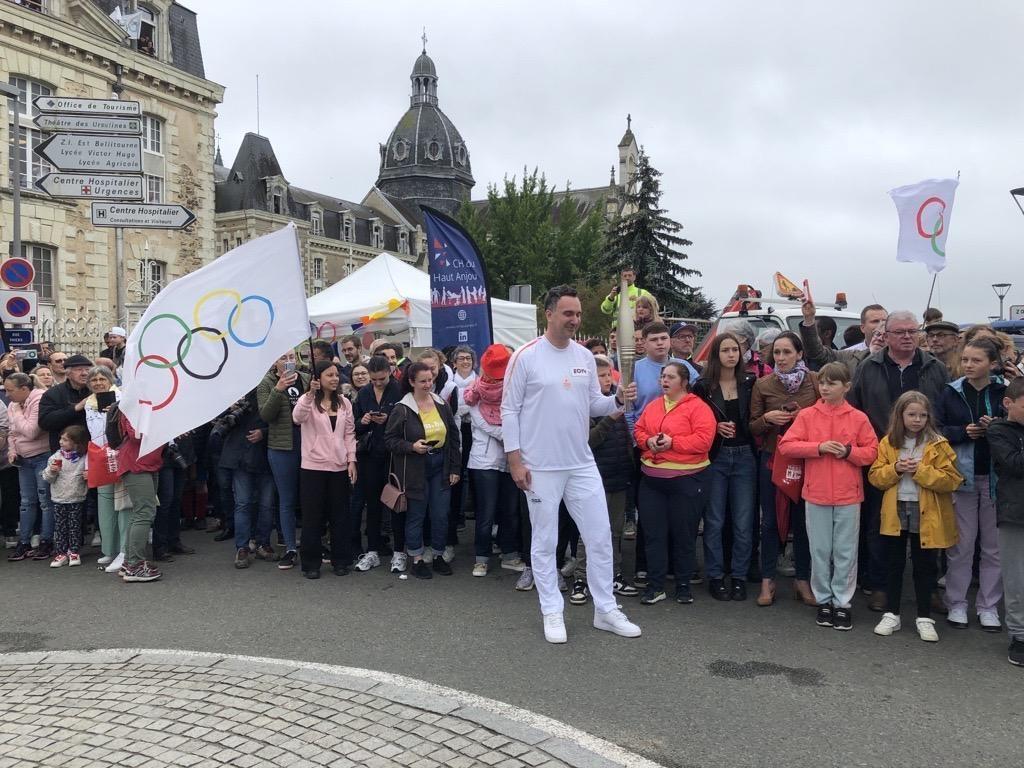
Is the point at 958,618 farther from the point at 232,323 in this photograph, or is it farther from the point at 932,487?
the point at 232,323

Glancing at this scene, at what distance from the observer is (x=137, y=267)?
2783 cm

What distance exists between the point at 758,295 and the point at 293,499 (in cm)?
714

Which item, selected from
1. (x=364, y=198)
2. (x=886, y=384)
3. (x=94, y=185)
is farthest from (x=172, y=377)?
(x=364, y=198)

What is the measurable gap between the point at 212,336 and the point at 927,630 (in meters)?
5.42

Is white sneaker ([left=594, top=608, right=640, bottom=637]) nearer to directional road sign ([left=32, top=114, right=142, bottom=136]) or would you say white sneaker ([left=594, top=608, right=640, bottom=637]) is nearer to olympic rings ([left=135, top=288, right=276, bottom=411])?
olympic rings ([left=135, top=288, right=276, bottom=411])

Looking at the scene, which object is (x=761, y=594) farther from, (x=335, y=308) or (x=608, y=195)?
(x=608, y=195)

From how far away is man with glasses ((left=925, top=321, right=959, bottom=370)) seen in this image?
6.57 meters

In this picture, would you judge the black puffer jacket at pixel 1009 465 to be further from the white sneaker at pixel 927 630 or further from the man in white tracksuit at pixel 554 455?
the man in white tracksuit at pixel 554 455

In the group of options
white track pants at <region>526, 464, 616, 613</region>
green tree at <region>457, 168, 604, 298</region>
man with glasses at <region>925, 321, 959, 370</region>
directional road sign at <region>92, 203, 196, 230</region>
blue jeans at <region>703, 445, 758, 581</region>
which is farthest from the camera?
green tree at <region>457, 168, 604, 298</region>

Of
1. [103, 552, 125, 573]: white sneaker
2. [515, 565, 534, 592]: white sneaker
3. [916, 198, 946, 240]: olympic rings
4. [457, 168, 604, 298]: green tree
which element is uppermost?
[457, 168, 604, 298]: green tree

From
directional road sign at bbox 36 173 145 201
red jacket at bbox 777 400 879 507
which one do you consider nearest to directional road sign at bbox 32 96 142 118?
directional road sign at bbox 36 173 145 201

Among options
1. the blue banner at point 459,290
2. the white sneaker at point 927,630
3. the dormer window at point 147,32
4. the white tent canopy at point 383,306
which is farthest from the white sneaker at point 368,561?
the dormer window at point 147,32

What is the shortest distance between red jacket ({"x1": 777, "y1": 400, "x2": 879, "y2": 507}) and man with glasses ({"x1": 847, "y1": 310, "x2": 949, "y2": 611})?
0.35m

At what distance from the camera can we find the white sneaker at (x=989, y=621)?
534 centimetres
